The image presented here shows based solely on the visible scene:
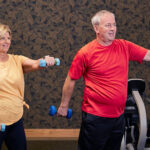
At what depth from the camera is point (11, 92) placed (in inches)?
71.1

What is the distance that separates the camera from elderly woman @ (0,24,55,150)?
1.79 meters

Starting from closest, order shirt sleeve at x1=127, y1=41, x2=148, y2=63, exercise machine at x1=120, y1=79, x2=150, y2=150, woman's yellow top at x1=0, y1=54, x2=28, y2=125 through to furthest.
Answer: woman's yellow top at x1=0, y1=54, x2=28, y2=125 < shirt sleeve at x1=127, y1=41, x2=148, y2=63 < exercise machine at x1=120, y1=79, x2=150, y2=150

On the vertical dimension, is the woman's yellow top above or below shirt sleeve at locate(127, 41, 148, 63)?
below

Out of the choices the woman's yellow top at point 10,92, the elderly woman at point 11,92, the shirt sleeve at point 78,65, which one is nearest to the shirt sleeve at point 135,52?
the shirt sleeve at point 78,65

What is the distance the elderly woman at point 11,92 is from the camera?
179 cm

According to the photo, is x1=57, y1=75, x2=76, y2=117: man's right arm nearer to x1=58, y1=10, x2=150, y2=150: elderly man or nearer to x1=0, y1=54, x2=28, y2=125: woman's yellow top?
x1=58, y1=10, x2=150, y2=150: elderly man

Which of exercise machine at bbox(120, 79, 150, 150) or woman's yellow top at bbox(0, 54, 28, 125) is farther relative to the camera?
exercise machine at bbox(120, 79, 150, 150)

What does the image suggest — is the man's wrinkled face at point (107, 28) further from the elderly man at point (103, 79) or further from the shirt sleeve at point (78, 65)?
the shirt sleeve at point (78, 65)

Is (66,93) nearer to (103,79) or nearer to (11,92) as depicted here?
(103,79)

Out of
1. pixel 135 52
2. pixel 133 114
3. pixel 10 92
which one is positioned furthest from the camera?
pixel 133 114

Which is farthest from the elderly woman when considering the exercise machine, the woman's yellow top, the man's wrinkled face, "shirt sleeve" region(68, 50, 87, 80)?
the exercise machine

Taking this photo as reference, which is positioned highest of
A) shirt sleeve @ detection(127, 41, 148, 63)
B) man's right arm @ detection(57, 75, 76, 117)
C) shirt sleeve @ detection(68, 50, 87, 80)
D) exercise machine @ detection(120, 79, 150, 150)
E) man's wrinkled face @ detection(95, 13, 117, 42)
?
man's wrinkled face @ detection(95, 13, 117, 42)

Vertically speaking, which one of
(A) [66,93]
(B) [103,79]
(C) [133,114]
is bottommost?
(C) [133,114]

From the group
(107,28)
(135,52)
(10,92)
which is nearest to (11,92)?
(10,92)
